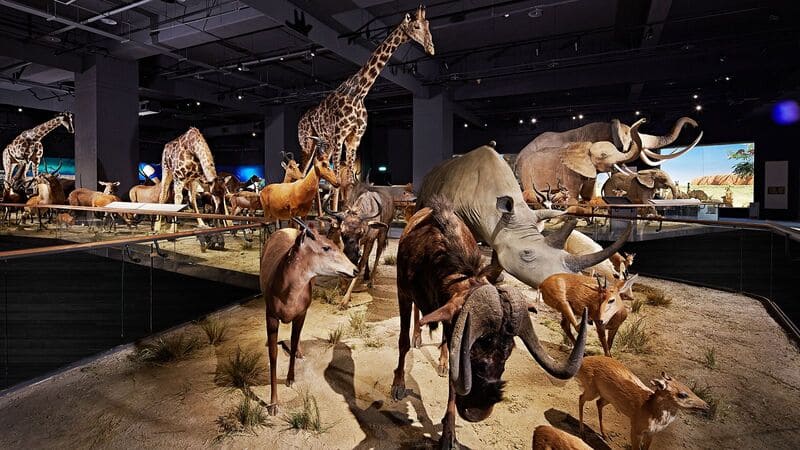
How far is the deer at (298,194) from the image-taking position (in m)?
5.89

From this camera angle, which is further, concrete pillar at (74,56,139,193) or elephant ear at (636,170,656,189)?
concrete pillar at (74,56,139,193)

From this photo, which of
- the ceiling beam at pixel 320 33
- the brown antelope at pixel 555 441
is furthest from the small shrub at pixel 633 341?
the ceiling beam at pixel 320 33

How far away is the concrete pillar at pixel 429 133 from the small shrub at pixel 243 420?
36.0 feet

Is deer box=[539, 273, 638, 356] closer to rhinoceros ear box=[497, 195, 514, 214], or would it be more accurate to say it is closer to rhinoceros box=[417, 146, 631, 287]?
rhinoceros box=[417, 146, 631, 287]

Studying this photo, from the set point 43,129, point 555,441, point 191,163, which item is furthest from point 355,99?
point 43,129

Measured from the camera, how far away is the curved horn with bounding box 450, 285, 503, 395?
1.42m

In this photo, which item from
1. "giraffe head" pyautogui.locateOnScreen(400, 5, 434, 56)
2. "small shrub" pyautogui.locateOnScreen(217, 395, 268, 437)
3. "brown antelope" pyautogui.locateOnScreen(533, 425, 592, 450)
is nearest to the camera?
"brown antelope" pyautogui.locateOnScreen(533, 425, 592, 450)

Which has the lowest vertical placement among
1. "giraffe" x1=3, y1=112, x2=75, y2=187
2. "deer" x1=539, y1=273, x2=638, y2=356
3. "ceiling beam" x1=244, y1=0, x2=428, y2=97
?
"deer" x1=539, y1=273, x2=638, y2=356

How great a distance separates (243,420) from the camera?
252 centimetres

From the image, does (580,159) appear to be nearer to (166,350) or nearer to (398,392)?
(398,392)

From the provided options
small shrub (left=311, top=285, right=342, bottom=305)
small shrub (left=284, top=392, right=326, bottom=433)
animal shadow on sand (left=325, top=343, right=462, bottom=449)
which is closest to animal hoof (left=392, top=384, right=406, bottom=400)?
animal shadow on sand (left=325, top=343, right=462, bottom=449)

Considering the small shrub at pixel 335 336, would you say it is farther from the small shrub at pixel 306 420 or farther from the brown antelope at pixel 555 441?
the brown antelope at pixel 555 441

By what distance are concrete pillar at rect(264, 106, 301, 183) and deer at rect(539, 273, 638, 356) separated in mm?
14067

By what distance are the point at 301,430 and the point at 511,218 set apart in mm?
2053
